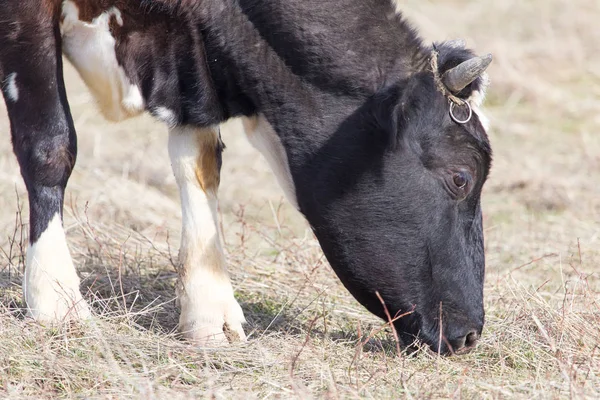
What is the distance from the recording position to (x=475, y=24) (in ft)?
41.3

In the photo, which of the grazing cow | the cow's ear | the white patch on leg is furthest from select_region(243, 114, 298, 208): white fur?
the white patch on leg

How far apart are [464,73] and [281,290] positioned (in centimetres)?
173

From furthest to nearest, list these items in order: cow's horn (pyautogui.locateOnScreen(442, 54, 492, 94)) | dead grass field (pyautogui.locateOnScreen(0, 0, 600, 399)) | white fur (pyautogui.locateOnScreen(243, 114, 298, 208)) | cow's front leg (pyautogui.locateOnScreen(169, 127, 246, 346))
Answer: cow's front leg (pyautogui.locateOnScreen(169, 127, 246, 346)) < white fur (pyautogui.locateOnScreen(243, 114, 298, 208)) < cow's horn (pyautogui.locateOnScreen(442, 54, 492, 94)) < dead grass field (pyautogui.locateOnScreen(0, 0, 600, 399))

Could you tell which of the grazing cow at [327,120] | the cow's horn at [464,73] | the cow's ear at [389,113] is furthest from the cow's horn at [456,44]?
the cow's ear at [389,113]

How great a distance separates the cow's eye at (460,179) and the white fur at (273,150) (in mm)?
689

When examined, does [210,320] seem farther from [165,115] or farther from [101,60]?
[101,60]

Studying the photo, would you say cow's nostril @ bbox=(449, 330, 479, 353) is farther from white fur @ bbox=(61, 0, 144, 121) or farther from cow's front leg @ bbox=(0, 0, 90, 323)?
white fur @ bbox=(61, 0, 144, 121)

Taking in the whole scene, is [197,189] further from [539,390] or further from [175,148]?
[539,390]

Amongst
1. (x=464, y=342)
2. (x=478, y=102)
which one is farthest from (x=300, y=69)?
(x=464, y=342)

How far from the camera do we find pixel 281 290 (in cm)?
508

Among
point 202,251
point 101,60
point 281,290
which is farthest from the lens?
point 281,290

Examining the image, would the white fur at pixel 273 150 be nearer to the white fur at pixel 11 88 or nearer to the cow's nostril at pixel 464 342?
the cow's nostril at pixel 464 342

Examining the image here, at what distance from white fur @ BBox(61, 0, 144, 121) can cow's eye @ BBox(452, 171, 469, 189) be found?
55.6 inches

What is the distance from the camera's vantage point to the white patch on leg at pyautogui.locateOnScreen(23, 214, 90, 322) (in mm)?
4043
